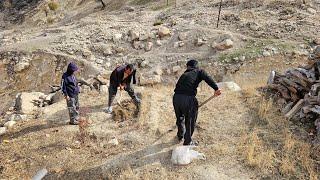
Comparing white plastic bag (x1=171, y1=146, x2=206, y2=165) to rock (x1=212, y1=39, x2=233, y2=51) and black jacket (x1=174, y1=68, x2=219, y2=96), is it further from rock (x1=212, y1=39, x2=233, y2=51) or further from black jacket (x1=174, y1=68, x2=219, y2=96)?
rock (x1=212, y1=39, x2=233, y2=51)

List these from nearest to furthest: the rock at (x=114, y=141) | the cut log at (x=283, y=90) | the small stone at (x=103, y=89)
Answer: the rock at (x=114, y=141) → the cut log at (x=283, y=90) → the small stone at (x=103, y=89)

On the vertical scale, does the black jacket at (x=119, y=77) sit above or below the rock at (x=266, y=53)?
above

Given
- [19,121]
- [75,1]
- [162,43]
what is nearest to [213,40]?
[162,43]

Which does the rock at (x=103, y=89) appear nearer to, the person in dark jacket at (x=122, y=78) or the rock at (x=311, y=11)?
the person in dark jacket at (x=122, y=78)

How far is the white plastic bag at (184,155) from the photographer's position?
23.5 feet

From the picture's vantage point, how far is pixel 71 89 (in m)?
8.63

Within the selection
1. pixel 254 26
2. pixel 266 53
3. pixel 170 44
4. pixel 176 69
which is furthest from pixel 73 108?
pixel 254 26

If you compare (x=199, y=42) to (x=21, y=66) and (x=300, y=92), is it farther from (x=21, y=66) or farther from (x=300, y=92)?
(x=300, y=92)

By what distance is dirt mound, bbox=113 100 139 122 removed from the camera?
30.0 ft

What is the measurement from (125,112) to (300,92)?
3737mm

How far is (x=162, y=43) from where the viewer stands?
18078 mm

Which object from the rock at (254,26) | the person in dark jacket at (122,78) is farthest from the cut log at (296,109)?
the rock at (254,26)

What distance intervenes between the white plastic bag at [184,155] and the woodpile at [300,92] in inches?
88.6

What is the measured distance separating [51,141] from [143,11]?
1545 cm
